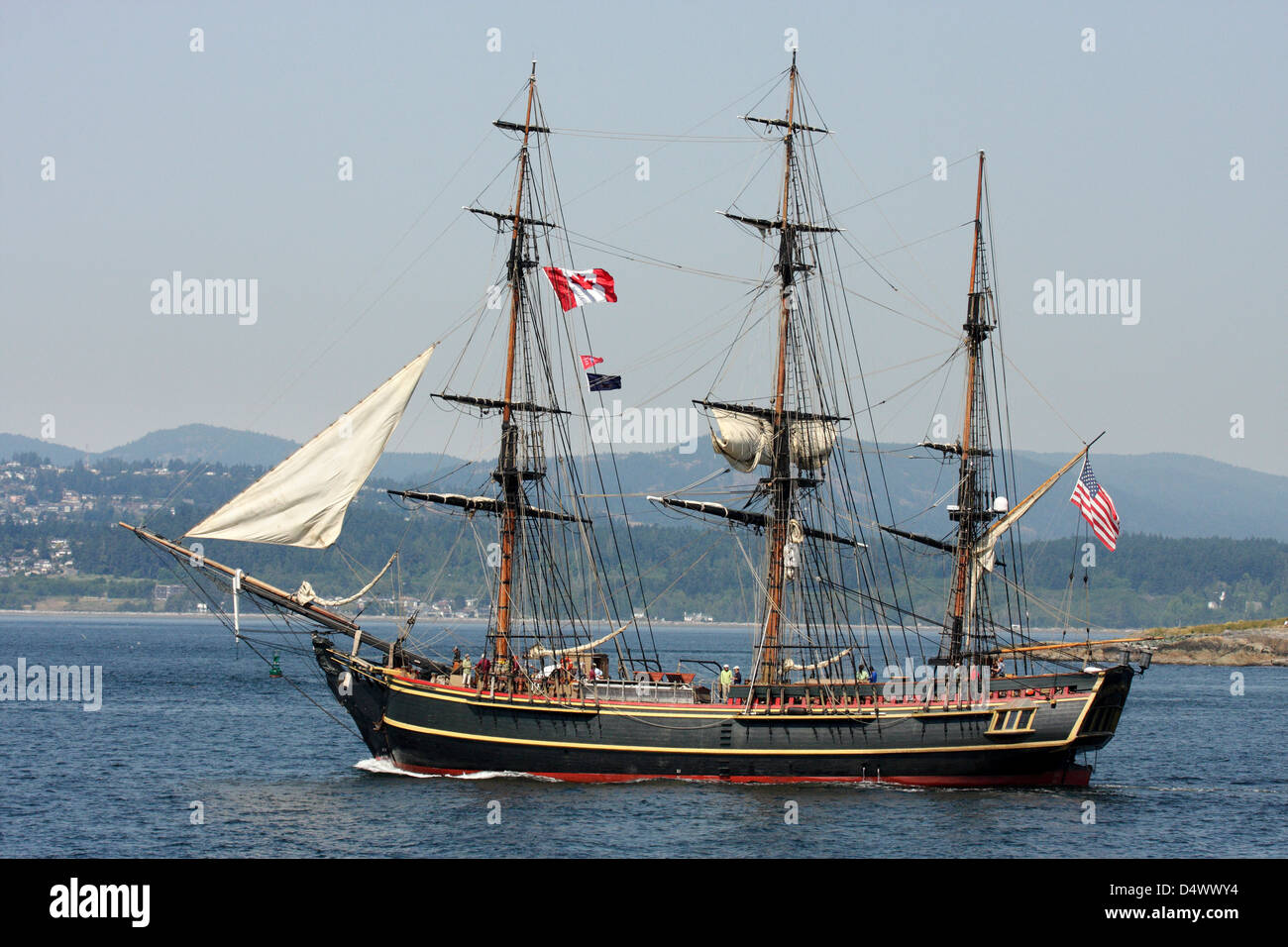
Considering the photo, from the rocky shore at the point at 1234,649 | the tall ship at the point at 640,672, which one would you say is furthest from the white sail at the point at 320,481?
the rocky shore at the point at 1234,649

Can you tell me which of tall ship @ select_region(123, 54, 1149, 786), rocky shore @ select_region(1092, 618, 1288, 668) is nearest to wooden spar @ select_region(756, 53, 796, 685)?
tall ship @ select_region(123, 54, 1149, 786)

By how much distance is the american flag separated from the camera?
56156 mm

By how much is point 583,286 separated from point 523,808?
19126 millimetres

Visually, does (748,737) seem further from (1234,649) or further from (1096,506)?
(1234,649)

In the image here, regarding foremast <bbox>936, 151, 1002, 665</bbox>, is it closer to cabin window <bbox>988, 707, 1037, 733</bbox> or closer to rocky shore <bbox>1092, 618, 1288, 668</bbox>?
cabin window <bbox>988, 707, 1037, 733</bbox>

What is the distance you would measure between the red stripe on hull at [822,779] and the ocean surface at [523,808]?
640mm

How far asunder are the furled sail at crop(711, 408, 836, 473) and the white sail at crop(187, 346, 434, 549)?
12160 millimetres

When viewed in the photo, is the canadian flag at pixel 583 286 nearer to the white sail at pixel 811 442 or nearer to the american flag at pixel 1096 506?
the white sail at pixel 811 442

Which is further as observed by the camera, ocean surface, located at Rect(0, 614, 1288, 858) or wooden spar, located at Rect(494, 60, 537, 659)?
wooden spar, located at Rect(494, 60, 537, 659)

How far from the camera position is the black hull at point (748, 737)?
53312 millimetres

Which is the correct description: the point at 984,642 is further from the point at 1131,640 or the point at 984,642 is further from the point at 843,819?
the point at 843,819

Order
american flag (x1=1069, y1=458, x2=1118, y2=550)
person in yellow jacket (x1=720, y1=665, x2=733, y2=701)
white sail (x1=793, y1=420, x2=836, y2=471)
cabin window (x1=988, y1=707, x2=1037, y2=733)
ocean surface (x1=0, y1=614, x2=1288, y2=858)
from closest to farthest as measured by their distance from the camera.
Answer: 1. ocean surface (x1=0, y1=614, x2=1288, y2=858)
2. cabin window (x1=988, y1=707, x2=1037, y2=733)
3. person in yellow jacket (x1=720, y1=665, x2=733, y2=701)
4. american flag (x1=1069, y1=458, x2=1118, y2=550)
5. white sail (x1=793, y1=420, x2=836, y2=471)
